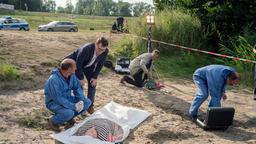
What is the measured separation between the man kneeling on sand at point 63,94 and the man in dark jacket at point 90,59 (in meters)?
0.50

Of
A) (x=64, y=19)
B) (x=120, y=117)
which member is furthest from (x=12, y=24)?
(x=120, y=117)

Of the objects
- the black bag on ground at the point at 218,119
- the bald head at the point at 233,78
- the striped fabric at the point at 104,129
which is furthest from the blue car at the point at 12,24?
the striped fabric at the point at 104,129

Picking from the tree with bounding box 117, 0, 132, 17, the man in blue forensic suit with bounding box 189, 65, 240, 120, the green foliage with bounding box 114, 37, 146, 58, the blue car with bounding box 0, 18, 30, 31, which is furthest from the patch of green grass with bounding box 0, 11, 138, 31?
the tree with bounding box 117, 0, 132, 17

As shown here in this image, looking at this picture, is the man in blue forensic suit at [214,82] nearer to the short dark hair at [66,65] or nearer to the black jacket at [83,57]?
the black jacket at [83,57]

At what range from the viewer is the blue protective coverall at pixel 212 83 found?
7.51 meters

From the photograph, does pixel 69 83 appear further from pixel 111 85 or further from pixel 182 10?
pixel 182 10

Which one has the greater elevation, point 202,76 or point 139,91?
point 202,76

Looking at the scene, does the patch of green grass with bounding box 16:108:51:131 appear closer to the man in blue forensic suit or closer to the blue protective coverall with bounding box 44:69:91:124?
the blue protective coverall with bounding box 44:69:91:124

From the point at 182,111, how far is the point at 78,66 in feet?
8.22

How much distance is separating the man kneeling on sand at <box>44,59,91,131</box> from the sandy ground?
0.37 meters

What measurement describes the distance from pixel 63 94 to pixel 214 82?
8.59ft

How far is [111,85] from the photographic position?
10836mm

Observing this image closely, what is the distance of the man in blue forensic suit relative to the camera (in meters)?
7.42

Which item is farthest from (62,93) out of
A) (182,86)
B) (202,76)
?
(182,86)
